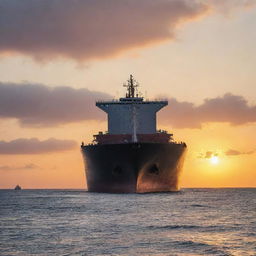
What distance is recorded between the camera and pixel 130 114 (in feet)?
313

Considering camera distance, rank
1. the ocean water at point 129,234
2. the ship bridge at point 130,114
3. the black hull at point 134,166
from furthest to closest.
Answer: the ship bridge at point 130,114
the black hull at point 134,166
the ocean water at point 129,234

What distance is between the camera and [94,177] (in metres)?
89.1

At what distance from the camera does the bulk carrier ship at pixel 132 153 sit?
77.3m

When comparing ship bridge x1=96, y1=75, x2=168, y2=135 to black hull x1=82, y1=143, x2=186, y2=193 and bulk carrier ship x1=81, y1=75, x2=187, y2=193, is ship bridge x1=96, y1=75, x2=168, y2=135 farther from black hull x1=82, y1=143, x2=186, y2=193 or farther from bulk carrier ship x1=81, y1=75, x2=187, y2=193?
black hull x1=82, y1=143, x2=186, y2=193

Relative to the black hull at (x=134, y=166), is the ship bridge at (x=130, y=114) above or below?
above

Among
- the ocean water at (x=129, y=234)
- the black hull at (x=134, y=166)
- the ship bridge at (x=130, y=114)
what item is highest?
the ship bridge at (x=130, y=114)

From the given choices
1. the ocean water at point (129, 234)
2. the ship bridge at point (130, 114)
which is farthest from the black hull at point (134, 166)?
the ocean water at point (129, 234)

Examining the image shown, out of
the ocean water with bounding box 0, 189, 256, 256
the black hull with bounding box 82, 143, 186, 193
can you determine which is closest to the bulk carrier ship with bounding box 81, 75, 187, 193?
the black hull with bounding box 82, 143, 186, 193

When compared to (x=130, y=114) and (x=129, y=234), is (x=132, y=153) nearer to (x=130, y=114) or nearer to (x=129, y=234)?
(x=130, y=114)

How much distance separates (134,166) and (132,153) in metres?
1.76

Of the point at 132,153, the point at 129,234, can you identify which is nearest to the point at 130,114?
the point at 132,153

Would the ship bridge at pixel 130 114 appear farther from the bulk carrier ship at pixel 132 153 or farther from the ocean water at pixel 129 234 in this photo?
the ocean water at pixel 129 234

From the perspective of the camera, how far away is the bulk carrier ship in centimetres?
7731

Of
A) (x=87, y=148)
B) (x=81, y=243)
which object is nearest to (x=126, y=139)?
(x=87, y=148)
